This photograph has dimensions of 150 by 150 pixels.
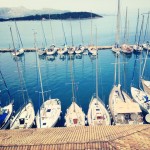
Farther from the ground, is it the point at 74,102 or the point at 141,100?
the point at 74,102

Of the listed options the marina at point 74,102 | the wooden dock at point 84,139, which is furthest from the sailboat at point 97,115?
the wooden dock at point 84,139

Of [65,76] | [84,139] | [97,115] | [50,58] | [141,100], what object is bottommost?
[50,58]

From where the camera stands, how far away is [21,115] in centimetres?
3850

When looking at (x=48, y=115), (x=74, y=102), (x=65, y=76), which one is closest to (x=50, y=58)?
(x=65, y=76)

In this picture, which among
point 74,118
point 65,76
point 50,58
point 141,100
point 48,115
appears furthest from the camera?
point 50,58

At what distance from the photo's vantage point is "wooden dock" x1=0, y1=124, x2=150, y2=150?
17875 millimetres

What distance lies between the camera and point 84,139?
61.2ft

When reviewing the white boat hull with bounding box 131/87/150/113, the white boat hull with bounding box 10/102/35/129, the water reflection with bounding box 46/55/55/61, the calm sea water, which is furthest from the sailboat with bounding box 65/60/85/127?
the water reflection with bounding box 46/55/55/61

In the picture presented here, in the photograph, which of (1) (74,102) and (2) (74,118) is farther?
(1) (74,102)

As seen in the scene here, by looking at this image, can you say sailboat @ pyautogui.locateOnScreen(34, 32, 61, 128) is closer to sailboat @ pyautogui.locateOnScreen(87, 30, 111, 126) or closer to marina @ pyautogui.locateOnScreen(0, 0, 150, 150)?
marina @ pyautogui.locateOnScreen(0, 0, 150, 150)

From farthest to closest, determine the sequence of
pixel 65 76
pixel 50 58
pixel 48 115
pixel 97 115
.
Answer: pixel 50 58 < pixel 65 76 < pixel 48 115 < pixel 97 115

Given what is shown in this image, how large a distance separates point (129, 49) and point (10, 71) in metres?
37.0

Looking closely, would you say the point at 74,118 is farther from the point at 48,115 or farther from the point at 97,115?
the point at 48,115

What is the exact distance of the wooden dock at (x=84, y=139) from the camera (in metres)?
17.9
